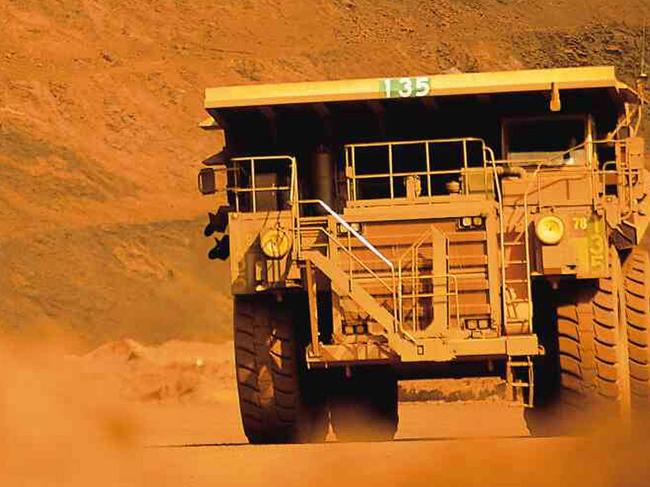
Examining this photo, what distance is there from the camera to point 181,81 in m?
68.3

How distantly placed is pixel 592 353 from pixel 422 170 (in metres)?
2.93

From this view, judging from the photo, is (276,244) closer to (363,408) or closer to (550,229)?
(550,229)

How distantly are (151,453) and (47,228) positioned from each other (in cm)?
3884

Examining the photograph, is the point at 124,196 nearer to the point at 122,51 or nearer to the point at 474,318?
the point at 122,51

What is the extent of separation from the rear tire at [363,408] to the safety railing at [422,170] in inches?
84.2

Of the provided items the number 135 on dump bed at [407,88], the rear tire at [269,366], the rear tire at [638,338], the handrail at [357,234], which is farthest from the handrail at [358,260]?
the rear tire at [638,338]

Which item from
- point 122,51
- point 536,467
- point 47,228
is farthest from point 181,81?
point 536,467

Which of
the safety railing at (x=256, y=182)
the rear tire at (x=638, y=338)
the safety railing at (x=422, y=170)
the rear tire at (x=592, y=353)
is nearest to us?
the rear tire at (x=592, y=353)

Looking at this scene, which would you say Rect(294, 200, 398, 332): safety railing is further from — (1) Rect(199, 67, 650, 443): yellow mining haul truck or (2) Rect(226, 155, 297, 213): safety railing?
(2) Rect(226, 155, 297, 213): safety railing

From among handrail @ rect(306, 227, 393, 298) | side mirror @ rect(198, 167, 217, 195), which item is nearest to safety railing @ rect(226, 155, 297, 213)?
side mirror @ rect(198, 167, 217, 195)

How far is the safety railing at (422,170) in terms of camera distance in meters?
18.6

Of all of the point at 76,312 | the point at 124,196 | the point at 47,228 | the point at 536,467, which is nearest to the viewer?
the point at 536,467

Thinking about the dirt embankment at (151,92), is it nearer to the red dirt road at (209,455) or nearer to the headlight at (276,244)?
the headlight at (276,244)

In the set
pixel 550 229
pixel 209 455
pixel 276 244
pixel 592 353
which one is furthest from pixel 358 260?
pixel 592 353
